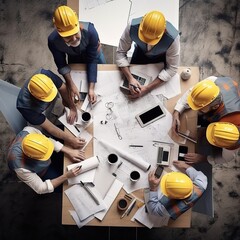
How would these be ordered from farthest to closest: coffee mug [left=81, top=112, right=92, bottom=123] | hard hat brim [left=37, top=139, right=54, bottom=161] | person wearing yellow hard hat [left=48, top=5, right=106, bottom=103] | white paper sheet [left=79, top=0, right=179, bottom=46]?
1. white paper sheet [left=79, top=0, right=179, bottom=46]
2. coffee mug [left=81, top=112, right=92, bottom=123]
3. person wearing yellow hard hat [left=48, top=5, right=106, bottom=103]
4. hard hat brim [left=37, top=139, right=54, bottom=161]

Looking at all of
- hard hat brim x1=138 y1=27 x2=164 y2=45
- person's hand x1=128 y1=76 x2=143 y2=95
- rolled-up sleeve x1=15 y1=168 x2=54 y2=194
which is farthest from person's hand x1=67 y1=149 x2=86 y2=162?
hard hat brim x1=138 y1=27 x2=164 y2=45

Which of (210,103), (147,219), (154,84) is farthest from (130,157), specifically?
(210,103)

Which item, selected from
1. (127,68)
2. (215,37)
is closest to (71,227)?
(127,68)

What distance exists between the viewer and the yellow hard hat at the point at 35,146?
6.82ft

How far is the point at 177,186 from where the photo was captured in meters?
2.05

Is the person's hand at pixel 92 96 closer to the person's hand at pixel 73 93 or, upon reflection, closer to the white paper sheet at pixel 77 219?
the person's hand at pixel 73 93

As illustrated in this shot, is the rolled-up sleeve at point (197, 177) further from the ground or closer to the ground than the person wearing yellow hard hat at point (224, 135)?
closer to the ground

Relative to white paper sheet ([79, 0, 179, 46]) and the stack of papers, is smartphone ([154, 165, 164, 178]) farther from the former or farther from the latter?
white paper sheet ([79, 0, 179, 46])

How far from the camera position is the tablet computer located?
2387 millimetres

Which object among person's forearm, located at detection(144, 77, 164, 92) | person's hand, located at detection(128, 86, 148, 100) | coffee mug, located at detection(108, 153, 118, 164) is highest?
person's forearm, located at detection(144, 77, 164, 92)

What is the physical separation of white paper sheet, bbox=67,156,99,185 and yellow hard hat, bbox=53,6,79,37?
865mm

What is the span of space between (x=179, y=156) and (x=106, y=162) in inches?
20.4

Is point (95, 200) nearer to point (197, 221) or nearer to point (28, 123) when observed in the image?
point (28, 123)

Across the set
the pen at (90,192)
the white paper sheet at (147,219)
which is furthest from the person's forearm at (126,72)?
the white paper sheet at (147,219)
